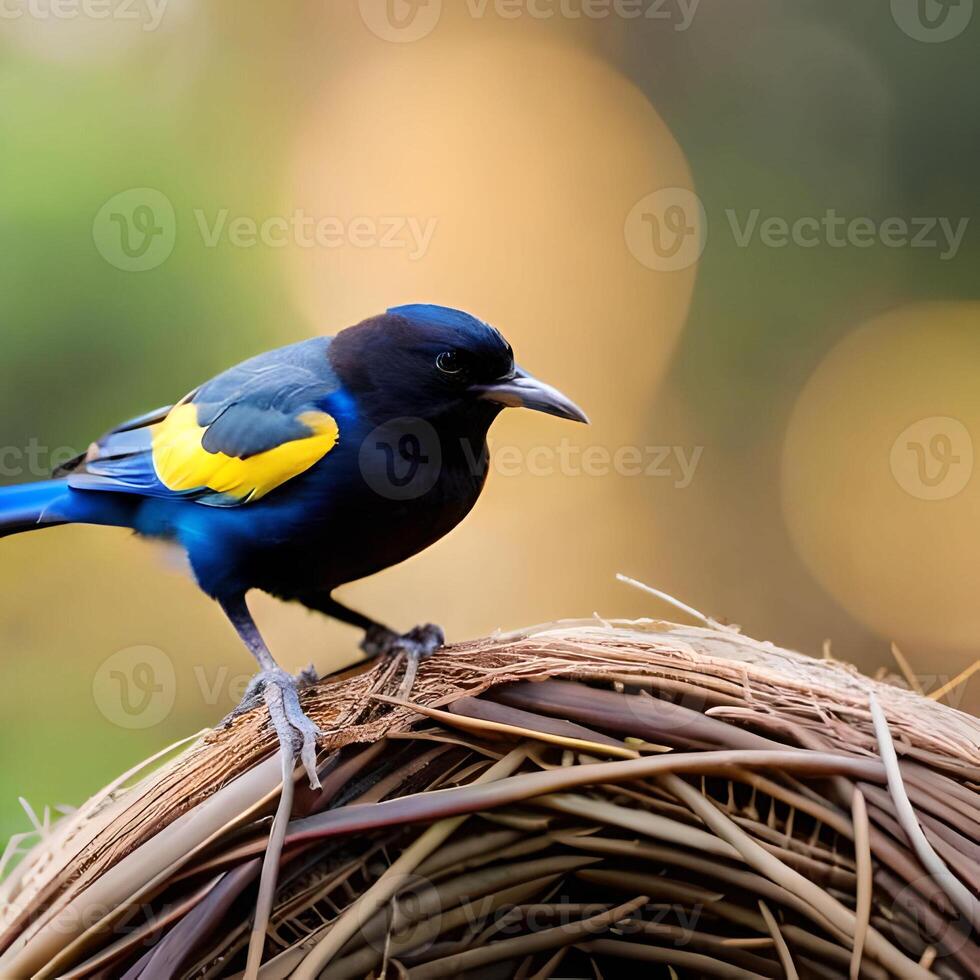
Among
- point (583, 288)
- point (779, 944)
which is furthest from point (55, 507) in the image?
point (583, 288)

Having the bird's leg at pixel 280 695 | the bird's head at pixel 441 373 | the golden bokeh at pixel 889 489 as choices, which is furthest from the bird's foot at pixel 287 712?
the golden bokeh at pixel 889 489

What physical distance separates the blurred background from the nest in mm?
1748

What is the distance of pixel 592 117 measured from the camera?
2.97 meters

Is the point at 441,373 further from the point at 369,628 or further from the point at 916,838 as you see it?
the point at 916,838

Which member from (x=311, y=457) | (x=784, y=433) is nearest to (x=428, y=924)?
(x=311, y=457)

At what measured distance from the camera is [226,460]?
138cm

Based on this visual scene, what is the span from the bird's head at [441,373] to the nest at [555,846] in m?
0.47

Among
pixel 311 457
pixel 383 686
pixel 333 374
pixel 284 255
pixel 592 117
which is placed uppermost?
pixel 592 117

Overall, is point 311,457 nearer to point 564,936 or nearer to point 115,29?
point 564,936

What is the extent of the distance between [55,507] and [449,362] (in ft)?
2.13

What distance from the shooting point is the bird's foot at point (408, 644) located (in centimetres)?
96

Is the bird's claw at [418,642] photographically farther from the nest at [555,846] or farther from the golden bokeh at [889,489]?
the golden bokeh at [889,489]

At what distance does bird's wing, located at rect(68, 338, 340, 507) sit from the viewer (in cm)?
131

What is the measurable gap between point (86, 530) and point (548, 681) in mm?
2111
